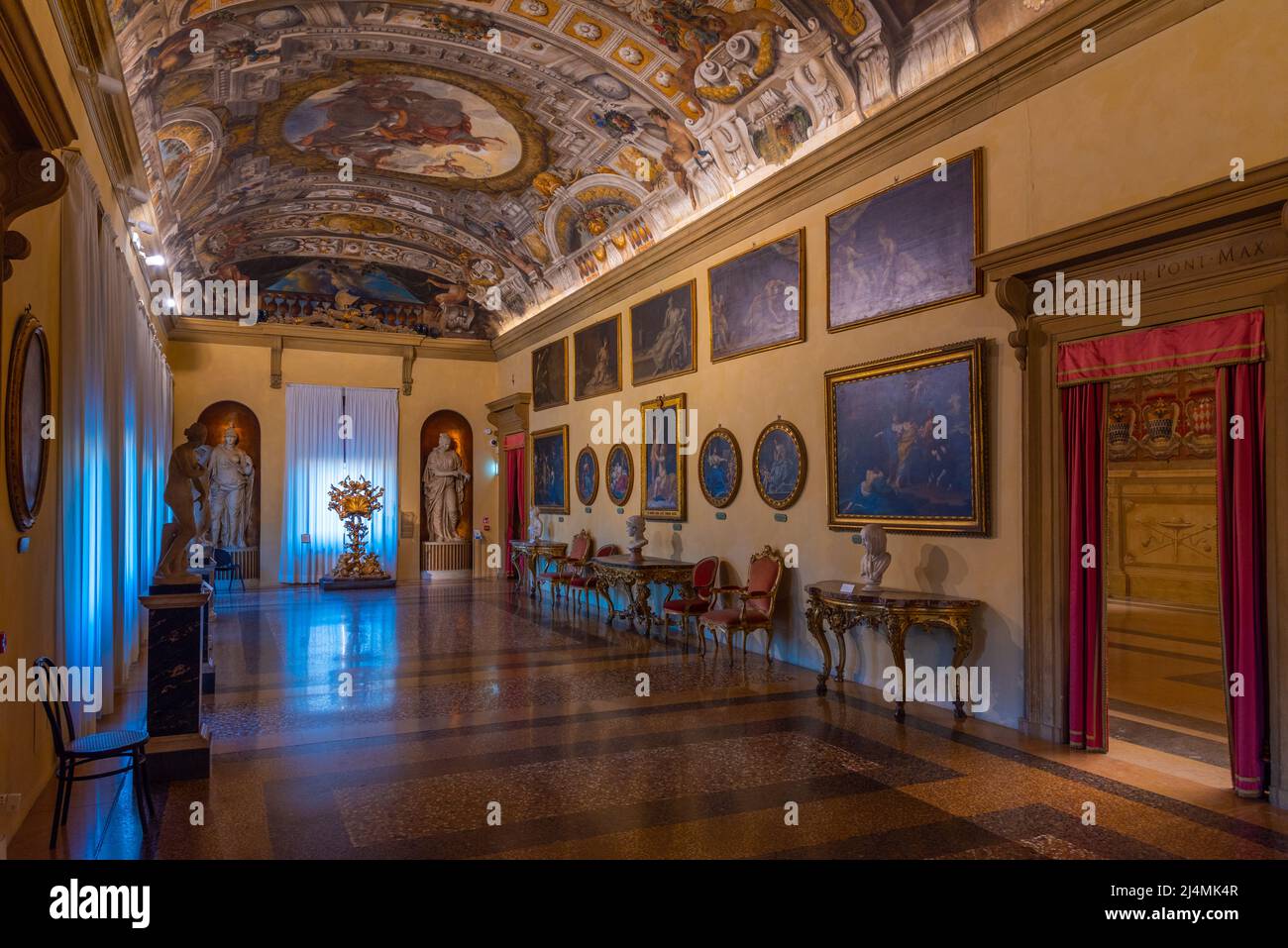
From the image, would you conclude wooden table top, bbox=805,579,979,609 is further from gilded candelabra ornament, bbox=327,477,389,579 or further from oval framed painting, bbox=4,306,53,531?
gilded candelabra ornament, bbox=327,477,389,579

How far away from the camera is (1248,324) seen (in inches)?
220

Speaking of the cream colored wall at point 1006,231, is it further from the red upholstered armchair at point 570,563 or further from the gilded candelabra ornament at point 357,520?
the gilded candelabra ornament at point 357,520

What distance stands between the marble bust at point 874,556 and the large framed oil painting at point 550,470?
9.77 meters

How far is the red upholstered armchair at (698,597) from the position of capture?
11000 mm

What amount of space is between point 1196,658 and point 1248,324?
6.45m

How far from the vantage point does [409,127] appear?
13.6 m

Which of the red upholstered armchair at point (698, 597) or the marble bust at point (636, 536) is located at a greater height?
the marble bust at point (636, 536)

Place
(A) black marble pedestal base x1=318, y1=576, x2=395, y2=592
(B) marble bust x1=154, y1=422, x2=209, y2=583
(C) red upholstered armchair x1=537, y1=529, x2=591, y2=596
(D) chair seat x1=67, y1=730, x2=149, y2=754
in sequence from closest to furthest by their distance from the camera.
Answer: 1. (D) chair seat x1=67, y1=730, x2=149, y2=754
2. (B) marble bust x1=154, y1=422, x2=209, y2=583
3. (C) red upholstered armchair x1=537, y1=529, x2=591, y2=596
4. (A) black marble pedestal base x1=318, y1=576, x2=395, y2=592

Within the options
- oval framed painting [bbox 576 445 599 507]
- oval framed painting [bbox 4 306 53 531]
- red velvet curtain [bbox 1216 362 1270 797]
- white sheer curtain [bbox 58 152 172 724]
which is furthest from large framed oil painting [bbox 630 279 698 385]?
oval framed painting [bbox 4 306 53 531]

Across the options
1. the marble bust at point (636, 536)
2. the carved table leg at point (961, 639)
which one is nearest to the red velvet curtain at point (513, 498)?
the marble bust at point (636, 536)

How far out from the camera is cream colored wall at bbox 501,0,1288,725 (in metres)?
5.91

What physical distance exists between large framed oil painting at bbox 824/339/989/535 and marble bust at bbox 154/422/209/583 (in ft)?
20.7

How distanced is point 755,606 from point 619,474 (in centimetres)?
518

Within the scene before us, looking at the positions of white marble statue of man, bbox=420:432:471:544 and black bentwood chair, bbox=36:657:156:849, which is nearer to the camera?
black bentwood chair, bbox=36:657:156:849
